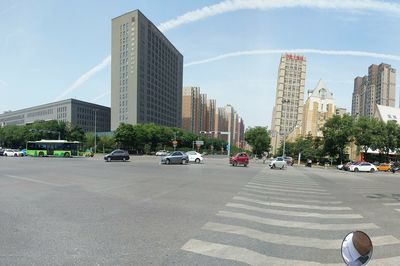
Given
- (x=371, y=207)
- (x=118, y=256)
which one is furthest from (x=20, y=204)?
(x=371, y=207)

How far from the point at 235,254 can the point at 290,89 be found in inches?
5440

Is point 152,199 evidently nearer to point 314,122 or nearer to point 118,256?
point 118,256

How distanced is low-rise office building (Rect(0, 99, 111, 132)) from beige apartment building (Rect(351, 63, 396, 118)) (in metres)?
111

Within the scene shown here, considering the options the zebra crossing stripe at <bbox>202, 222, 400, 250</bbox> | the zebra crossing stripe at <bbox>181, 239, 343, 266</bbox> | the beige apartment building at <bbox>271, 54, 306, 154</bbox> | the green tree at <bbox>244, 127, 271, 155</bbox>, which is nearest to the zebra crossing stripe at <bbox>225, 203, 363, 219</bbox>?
the zebra crossing stripe at <bbox>202, 222, 400, 250</bbox>

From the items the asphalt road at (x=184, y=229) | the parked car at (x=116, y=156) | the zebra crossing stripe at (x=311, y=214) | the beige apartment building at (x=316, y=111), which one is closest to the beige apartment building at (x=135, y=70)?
the beige apartment building at (x=316, y=111)

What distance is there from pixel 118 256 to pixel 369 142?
6473cm

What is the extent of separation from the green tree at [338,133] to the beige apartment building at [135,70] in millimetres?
82346

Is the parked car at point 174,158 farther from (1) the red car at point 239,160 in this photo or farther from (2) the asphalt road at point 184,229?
(2) the asphalt road at point 184,229

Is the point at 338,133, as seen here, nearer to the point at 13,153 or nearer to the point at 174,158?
the point at 174,158

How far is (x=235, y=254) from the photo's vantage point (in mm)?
5445

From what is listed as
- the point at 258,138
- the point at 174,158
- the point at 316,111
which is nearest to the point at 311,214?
the point at 174,158

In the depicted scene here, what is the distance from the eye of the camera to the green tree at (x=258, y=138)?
11738 cm

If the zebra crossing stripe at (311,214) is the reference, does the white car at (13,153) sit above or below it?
below

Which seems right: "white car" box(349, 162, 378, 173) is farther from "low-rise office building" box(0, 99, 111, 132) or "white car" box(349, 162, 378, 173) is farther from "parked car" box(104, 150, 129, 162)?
"low-rise office building" box(0, 99, 111, 132)
